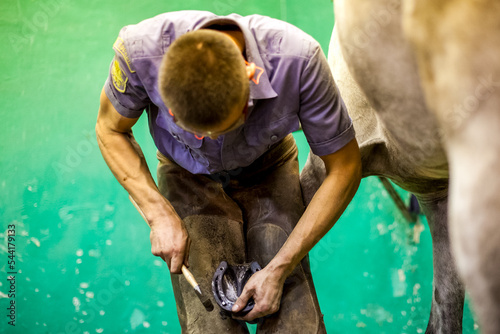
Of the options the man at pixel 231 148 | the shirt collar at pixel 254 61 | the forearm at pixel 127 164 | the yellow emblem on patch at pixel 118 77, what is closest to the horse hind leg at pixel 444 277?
the man at pixel 231 148

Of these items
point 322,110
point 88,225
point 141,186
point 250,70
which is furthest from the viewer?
point 88,225

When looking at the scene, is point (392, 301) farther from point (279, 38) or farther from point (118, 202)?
point (279, 38)

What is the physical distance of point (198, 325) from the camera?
130 centimetres

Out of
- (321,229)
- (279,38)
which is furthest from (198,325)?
(279,38)

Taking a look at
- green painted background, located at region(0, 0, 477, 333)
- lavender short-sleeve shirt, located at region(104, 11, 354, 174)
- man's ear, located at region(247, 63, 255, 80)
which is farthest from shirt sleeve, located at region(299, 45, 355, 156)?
green painted background, located at region(0, 0, 477, 333)

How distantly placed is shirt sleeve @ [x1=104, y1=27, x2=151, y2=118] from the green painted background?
122 cm

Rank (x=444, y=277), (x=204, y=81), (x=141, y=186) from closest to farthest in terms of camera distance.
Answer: (x=204, y=81) < (x=141, y=186) < (x=444, y=277)

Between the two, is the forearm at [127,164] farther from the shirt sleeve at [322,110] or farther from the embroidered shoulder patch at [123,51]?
the shirt sleeve at [322,110]

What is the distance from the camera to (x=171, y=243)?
1.24 meters

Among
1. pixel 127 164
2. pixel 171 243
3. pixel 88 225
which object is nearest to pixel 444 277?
pixel 171 243

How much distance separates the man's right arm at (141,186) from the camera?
1241 millimetres

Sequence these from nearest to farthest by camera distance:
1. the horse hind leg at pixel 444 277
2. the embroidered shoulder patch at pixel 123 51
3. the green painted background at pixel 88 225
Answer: the embroidered shoulder patch at pixel 123 51 → the horse hind leg at pixel 444 277 → the green painted background at pixel 88 225

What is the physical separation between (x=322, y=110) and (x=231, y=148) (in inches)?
8.9

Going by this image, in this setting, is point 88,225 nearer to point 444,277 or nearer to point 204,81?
point 444,277
